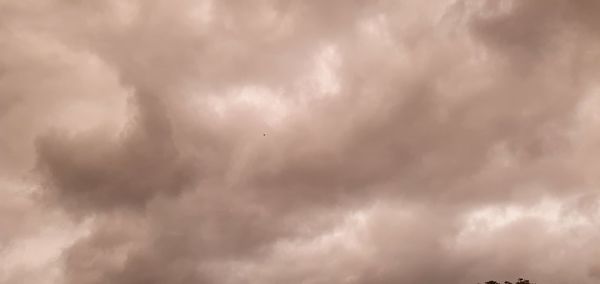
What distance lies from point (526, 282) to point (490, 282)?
574 inches

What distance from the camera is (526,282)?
142500 mm

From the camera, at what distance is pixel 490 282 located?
144250 mm
